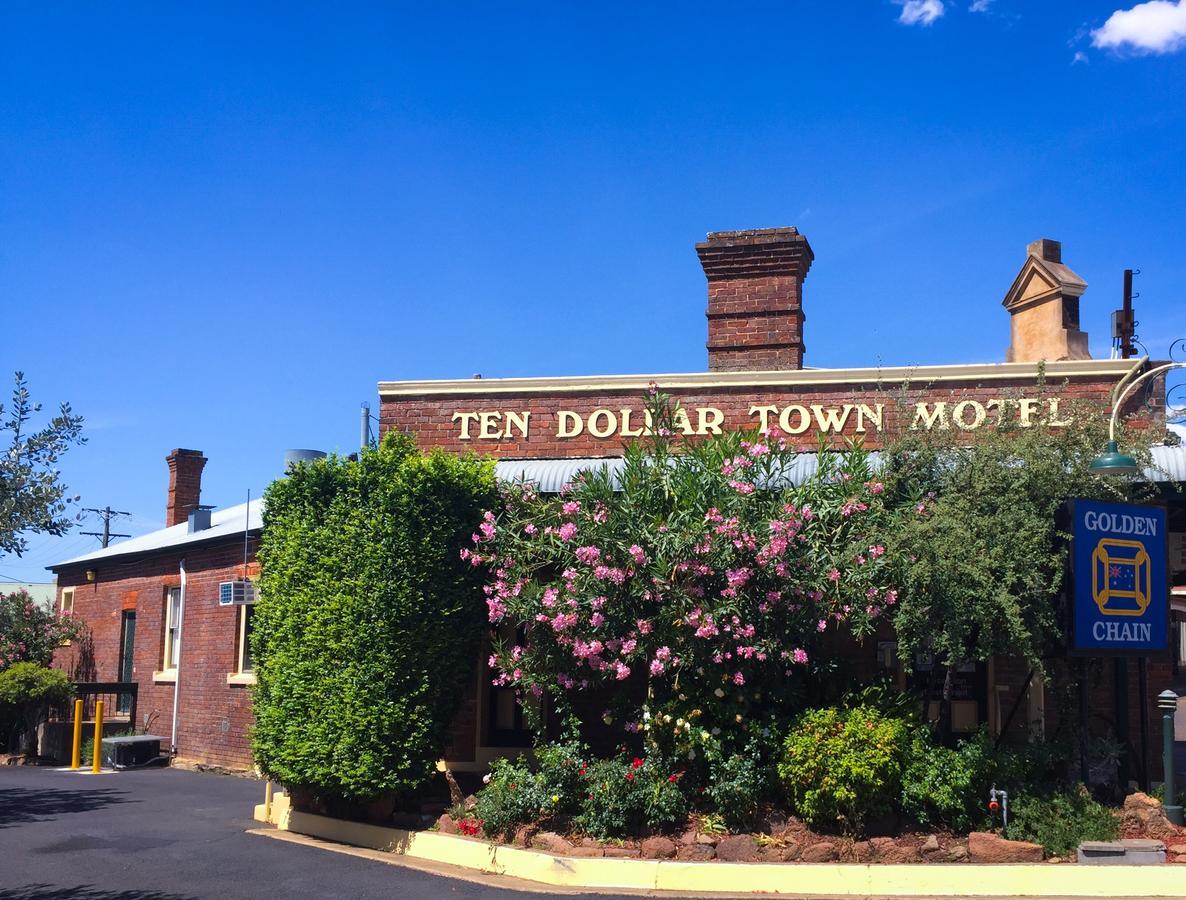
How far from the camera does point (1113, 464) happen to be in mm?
10742

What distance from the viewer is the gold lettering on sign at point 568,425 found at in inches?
603

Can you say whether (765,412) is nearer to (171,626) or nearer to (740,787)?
(740,787)

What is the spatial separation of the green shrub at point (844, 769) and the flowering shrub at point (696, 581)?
726 mm

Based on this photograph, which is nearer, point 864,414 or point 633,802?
point 633,802

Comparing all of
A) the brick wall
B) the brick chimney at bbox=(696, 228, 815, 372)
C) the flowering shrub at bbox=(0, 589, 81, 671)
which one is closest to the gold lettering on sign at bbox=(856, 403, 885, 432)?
the brick chimney at bbox=(696, 228, 815, 372)

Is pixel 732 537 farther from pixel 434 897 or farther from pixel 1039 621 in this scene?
pixel 434 897

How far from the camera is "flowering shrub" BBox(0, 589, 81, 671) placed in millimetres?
23844

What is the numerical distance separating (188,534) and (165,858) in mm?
12722

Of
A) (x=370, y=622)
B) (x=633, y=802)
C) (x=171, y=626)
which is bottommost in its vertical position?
(x=633, y=802)

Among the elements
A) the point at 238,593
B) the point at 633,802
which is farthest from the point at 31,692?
the point at 633,802

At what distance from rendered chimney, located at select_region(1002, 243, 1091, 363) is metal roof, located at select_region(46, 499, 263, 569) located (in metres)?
13.8

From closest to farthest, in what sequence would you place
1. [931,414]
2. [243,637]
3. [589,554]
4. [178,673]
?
[589,554] < [931,414] < [243,637] < [178,673]

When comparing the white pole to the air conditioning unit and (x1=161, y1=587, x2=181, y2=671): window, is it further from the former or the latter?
the air conditioning unit

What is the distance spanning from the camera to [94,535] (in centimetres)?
5859
